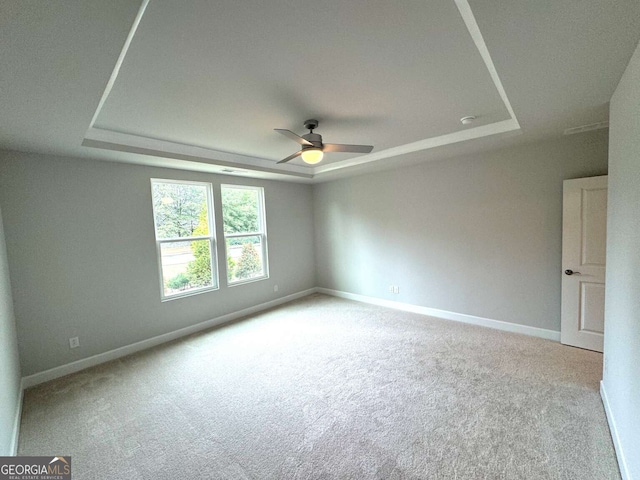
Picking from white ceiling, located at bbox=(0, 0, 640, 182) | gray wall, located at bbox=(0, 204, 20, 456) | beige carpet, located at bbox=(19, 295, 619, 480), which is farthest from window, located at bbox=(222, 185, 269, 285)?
gray wall, located at bbox=(0, 204, 20, 456)

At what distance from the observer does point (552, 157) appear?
3.09m

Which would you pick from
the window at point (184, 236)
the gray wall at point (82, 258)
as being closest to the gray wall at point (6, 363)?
the gray wall at point (82, 258)

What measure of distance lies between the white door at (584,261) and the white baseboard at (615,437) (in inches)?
37.2

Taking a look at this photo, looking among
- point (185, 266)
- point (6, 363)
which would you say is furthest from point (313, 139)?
point (6, 363)

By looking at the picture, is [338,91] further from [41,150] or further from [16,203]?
[16,203]

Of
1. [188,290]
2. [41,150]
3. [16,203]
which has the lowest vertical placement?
[188,290]

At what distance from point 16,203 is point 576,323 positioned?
608 cm

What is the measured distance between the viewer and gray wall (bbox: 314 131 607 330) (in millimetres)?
3150

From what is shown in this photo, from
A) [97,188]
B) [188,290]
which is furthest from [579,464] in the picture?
[97,188]

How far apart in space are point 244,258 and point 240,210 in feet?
2.80

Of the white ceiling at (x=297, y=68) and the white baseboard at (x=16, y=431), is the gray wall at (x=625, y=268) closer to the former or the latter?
the white ceiling at (x=297, y=68)

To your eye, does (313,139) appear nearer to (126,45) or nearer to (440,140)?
(126,45)

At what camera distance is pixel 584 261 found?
9.45 ft

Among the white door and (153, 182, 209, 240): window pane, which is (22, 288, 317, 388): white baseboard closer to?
(153, 182, 209, 240): window pane
